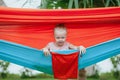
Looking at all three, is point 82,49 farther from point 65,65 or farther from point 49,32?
point 49,32

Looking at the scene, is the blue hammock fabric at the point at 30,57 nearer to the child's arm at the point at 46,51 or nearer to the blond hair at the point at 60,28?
the child's arm at the point at 46,51

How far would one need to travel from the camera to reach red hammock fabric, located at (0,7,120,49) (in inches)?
140

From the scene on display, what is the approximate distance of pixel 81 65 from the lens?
3527 mm

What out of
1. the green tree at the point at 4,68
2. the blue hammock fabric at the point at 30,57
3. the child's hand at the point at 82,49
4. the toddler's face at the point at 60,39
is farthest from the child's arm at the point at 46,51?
the green tree at the point at 4,68

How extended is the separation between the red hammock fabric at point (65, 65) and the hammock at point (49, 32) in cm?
7

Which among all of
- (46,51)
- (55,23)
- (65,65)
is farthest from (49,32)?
(65,65)

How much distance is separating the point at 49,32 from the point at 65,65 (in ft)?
1.47

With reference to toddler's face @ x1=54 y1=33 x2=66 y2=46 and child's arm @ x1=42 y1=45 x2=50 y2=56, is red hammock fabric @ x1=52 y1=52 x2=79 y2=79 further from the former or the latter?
toddler's face @ x1=54 y1=33 x2=66 y2=46

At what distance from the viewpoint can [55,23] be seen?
3615mm

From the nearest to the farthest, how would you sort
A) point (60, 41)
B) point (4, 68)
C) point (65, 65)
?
point (65, 65), point (60, 41), point (4, 68)

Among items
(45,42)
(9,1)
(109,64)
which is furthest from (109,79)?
(45,42)

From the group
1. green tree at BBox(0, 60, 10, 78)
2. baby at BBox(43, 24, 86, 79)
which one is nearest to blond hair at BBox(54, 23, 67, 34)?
baby at BBox(43, 24, 86, 79)

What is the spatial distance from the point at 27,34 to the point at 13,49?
255 mm

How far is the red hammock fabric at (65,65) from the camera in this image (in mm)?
3406
